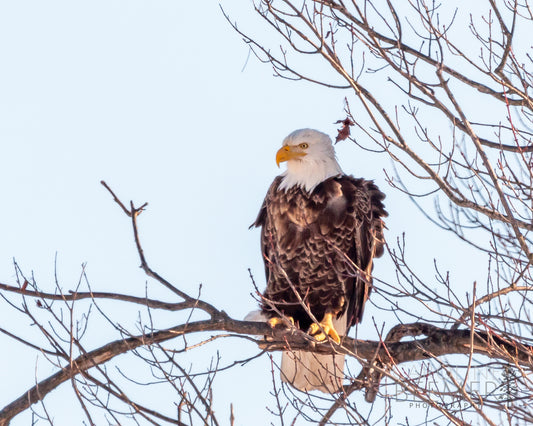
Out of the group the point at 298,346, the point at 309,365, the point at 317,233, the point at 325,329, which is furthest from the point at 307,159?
the point at 298,346

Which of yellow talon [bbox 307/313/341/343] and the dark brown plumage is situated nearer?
yellow talon [bbox 307/313/341/343]

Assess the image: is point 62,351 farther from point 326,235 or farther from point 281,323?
point 326,235

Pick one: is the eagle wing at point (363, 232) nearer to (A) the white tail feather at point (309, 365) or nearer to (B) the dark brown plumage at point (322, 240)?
(B) the dark brown plumage at point (322, 240)

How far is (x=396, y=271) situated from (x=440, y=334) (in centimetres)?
77

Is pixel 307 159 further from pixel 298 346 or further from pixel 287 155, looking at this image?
pixel 298 346

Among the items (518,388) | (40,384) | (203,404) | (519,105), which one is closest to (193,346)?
(203,404)

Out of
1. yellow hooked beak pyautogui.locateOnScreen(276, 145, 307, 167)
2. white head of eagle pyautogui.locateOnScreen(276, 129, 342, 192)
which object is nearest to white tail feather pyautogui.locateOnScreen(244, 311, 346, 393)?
white head of eagle pyautogui.locateOnScreen(276, 129, 342, 192)

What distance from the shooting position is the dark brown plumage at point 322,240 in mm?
5598

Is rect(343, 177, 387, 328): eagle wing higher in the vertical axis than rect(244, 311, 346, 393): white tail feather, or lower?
higher

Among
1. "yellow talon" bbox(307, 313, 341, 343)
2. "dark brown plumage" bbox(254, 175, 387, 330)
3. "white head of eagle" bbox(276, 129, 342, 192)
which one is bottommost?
"yellow talon" bbox(307, 313, 341, 343)

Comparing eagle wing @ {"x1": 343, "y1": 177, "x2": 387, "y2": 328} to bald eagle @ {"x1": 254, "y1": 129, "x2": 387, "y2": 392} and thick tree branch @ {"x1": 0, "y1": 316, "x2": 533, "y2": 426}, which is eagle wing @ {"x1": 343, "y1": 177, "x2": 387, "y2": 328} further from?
thick tree branch @ {"x1": 0, "y1": 316, "x2": 533, "y2": 426}

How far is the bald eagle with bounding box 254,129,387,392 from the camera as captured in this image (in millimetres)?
5602

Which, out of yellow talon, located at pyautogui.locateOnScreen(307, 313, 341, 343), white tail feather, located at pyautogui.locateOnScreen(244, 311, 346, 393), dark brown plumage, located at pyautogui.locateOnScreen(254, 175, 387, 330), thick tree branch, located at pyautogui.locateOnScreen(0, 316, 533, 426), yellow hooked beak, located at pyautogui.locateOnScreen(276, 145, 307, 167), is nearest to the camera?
thick tree branch, located at pyautogui.locateOnScreen(0, 316, 533, 426)

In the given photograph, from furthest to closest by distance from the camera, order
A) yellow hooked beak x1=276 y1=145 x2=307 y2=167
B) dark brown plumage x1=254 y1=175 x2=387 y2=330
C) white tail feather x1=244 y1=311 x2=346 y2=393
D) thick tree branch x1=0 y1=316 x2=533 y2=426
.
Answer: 1. yellow hooked beak x1=276 y1=145 x2=307 y2=167
2. white tail feather x1=244 y1=311 x2=346 y2=393
3. dark brown plumage x1=254 y1=175 x2=387 y2=330
4. thick tree branch x1=0 y1=316 x2=533 y2=426
